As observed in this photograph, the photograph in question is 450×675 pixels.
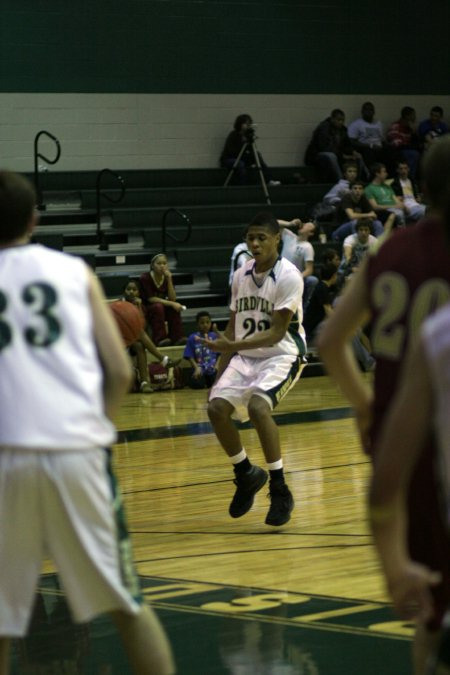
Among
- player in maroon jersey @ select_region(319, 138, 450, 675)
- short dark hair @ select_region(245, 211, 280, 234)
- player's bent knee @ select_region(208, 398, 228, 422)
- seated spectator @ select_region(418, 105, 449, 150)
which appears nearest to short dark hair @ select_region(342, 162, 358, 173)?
seated spectator @ select_region(418, 105, 449, 150)

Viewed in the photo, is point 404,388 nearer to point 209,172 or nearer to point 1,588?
point 1,588

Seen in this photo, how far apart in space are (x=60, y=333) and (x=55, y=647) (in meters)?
1.86

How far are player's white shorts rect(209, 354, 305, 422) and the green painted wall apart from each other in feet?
36.6

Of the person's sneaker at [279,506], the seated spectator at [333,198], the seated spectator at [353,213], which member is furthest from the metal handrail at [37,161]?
the person's sneaker at [279,506]

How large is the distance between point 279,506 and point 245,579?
129 cm

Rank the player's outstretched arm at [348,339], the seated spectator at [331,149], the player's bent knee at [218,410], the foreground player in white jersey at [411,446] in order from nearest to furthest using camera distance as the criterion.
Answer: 1. the foreground player in white jersey at [411,446]
2. the player's outstretched arm at [348,339]
3. the player's bent knee at [218,410]
4. the seated spectator at [331,149]

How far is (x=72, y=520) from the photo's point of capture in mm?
3201

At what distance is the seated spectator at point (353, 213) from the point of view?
17.2 metres

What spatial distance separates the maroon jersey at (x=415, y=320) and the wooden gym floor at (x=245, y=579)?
1.42 m

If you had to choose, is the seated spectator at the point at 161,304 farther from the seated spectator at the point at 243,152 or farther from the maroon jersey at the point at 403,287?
the maroon jersey at the point at 403,287

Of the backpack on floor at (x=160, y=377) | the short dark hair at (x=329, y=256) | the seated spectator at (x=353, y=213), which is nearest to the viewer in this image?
the backpack on floor at (x=160, y=377)

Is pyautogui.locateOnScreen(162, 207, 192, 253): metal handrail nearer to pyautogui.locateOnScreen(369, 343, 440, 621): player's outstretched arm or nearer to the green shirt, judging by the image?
the green shirt

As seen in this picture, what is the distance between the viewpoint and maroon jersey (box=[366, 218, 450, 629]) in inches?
114

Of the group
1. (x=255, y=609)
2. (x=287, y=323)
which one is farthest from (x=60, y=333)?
(x=287, y=323)
